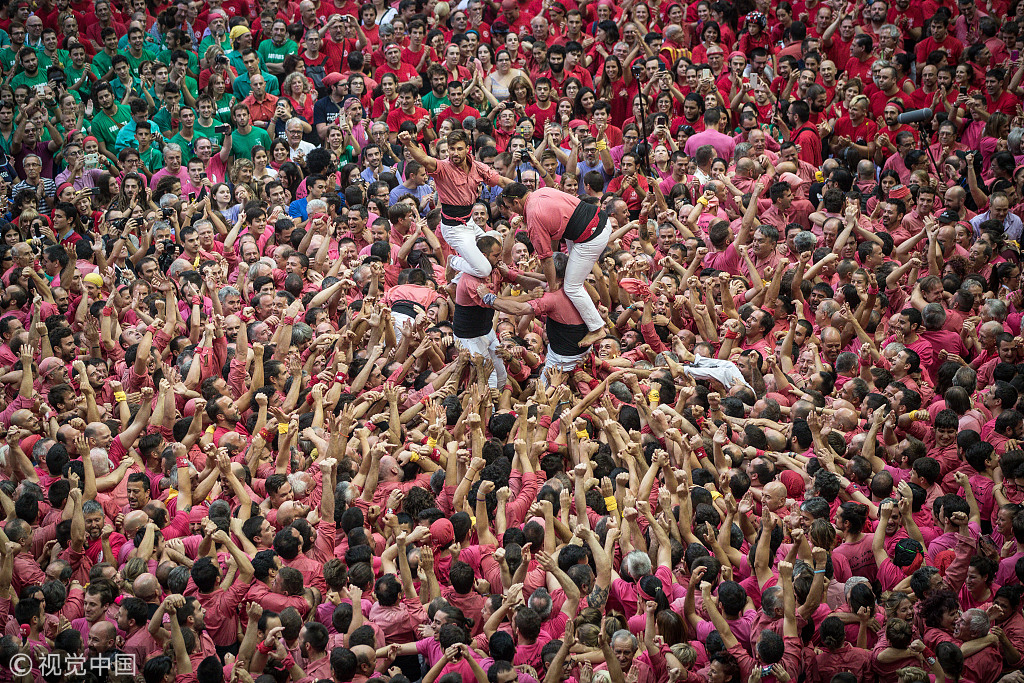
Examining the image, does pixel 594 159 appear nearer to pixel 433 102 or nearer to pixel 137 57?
pixel 433 102

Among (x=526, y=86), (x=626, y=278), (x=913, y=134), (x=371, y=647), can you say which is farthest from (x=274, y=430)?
(x=913, y=134)

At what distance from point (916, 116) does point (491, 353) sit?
6.28 metres

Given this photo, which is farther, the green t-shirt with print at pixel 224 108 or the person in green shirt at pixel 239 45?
the person in green shirt at pixel 239 45

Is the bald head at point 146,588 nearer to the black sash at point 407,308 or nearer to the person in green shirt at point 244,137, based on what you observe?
the black sash at point 407,308

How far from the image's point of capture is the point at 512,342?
948 centimetres

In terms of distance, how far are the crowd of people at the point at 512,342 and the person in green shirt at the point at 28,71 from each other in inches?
2.2

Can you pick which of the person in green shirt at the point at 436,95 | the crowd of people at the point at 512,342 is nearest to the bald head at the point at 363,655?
the crowd of people at the point at 512,342

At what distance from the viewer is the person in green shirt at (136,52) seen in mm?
14820

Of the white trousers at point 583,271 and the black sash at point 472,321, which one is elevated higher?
the white trousers at point 583,271

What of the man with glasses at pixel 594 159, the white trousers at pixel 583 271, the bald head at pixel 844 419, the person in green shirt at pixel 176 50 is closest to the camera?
the bald head at pixel 844 419

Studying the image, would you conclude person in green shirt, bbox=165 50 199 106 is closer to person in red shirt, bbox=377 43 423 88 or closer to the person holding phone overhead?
person in red shirt, bbox=377 43 423 88

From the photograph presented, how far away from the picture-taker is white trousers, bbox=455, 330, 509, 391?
9.52 m

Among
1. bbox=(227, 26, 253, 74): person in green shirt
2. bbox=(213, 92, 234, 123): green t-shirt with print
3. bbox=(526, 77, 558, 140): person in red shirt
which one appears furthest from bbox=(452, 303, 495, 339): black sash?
bbox=(227, 26, 253, 74): person in green shirt

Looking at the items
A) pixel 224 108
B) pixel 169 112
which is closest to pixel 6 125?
pixel 169 112
